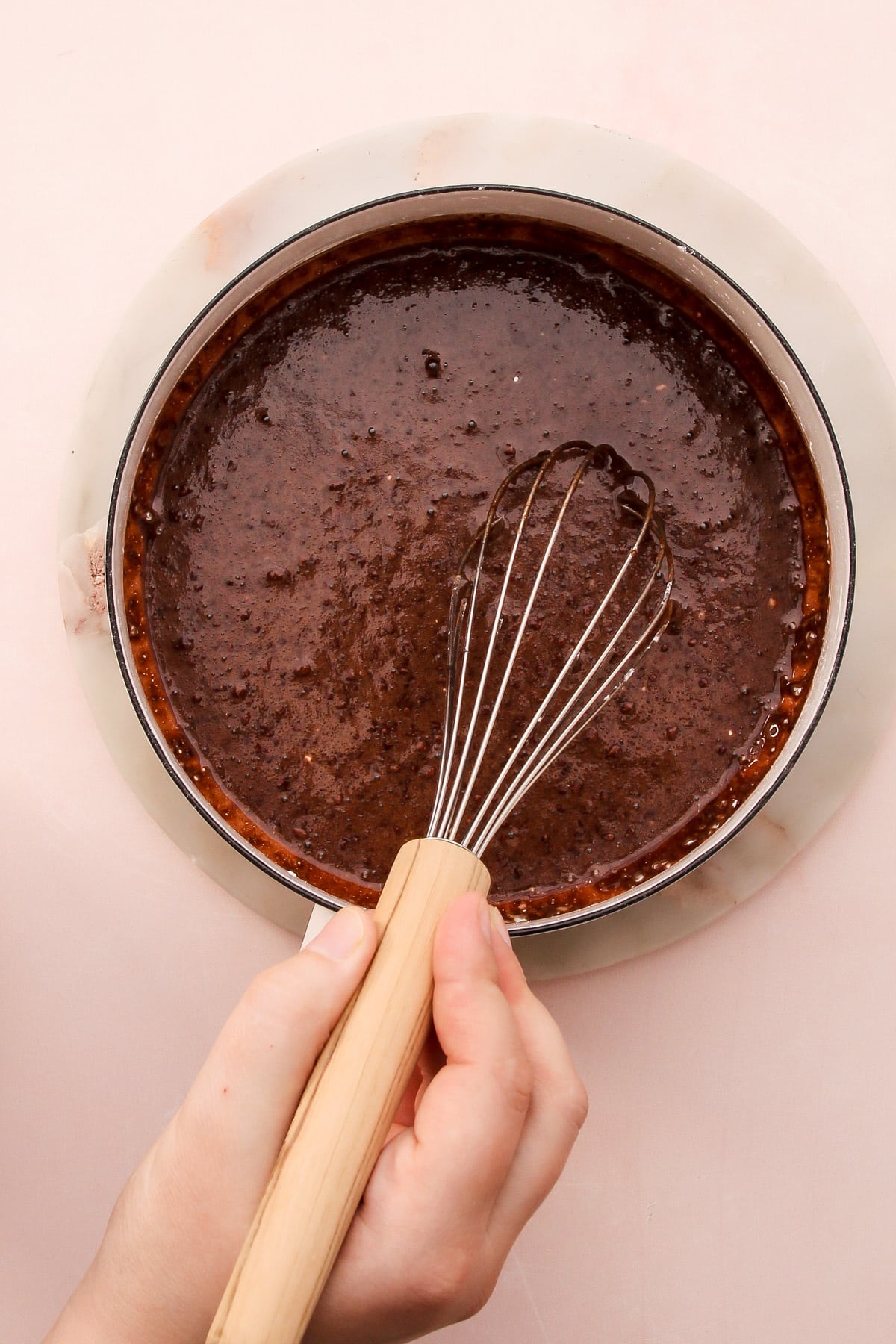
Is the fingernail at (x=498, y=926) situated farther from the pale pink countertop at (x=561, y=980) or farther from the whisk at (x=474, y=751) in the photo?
the pale pink countertop at (x=561, y=980)

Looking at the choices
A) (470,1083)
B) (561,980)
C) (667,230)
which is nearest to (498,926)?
(470,1083)

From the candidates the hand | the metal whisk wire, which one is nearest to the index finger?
the hand

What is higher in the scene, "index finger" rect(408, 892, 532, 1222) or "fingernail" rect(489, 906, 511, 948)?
"fingernail" rect(489, 906, 511, 948)

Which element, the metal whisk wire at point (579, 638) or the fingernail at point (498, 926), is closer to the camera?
the fingernail at point (498, 926)

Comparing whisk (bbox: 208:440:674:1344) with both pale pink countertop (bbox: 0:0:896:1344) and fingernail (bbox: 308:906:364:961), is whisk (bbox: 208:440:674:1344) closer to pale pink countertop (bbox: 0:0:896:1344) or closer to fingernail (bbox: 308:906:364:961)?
fingernail (bbox: 308:906:364:961)

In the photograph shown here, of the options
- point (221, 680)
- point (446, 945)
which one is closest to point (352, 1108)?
point (446, 945)

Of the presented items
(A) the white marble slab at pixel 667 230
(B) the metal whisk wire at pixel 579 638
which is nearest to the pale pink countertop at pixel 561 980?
(A) the white marble slab at pixel 667 230

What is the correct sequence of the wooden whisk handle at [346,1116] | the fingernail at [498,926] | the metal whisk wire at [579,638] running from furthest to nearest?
the metal whisk wire at [579,638] < the fingernail at [498,926] < the wooden whisk handle at [346,1116]
